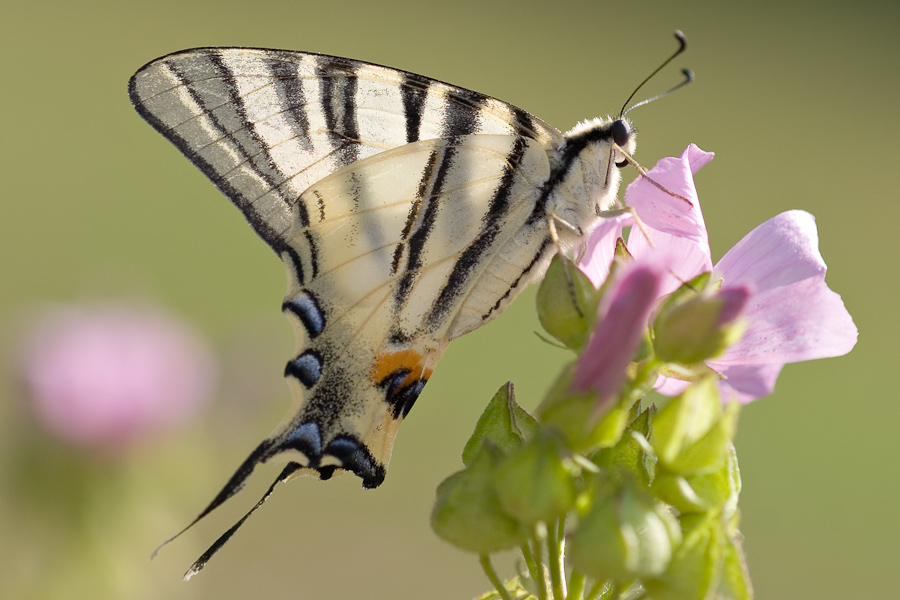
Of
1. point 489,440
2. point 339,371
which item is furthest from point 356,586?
point 489,440

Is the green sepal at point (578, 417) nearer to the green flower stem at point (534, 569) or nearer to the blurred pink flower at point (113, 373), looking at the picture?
the green flower stem at point (534, 569)

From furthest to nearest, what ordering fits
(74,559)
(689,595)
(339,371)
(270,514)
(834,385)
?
(834,385)
(270,514)
(74,559)
(339,371)
(689,595)

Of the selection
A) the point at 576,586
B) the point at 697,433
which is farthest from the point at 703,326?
the point at 576,586

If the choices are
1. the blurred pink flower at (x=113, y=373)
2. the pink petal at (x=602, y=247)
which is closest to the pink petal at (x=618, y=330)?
the pink petal at (x=602, y=247)

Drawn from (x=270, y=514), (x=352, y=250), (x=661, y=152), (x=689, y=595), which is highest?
(x=352, y=250)

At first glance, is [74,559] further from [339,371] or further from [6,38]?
[6,38]

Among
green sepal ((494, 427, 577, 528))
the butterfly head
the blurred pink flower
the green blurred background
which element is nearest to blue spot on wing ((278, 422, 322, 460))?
green sepal ((494, 427, 577, 528))

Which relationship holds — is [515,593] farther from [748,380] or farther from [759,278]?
[759,278]
